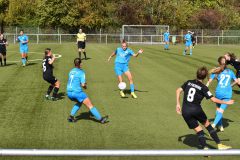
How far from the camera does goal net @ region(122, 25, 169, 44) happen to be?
2142 inches

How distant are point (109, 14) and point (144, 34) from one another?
38.1 feet

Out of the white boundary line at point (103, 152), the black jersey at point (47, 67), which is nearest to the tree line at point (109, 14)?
the black jersey at point (47, 67)

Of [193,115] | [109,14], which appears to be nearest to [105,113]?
[193,115]

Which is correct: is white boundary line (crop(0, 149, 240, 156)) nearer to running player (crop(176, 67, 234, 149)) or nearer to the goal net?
running player (crop(176, 67, 234, 149))

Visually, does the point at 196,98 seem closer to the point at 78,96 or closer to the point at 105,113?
the point at 78,96

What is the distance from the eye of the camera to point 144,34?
55531mm

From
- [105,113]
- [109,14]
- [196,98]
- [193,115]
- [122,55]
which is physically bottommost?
[105,113]

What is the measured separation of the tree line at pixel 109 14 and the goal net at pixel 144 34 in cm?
794

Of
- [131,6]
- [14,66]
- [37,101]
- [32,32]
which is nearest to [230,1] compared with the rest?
[131,6]

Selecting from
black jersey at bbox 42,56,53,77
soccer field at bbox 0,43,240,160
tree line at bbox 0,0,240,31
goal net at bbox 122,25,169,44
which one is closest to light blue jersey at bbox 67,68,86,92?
soccer field at bbox 0,43,240,160

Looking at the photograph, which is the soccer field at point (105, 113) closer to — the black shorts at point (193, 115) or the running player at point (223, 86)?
the running player at point (223, 86)

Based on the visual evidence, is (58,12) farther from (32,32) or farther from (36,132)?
(36,132)

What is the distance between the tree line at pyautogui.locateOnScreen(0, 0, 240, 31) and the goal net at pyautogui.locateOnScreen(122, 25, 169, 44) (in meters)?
7.94

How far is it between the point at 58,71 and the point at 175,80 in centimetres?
705
